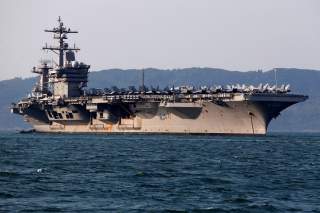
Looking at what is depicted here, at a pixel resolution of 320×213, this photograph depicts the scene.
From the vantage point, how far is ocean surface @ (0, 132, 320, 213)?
1172 inches

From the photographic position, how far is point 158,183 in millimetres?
36281

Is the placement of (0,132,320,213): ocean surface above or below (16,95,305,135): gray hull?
below

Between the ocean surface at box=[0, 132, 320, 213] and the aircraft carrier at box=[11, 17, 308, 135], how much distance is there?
31139 mm

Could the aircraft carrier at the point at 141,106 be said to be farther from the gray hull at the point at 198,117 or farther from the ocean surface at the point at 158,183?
the ocean surface at the point at 158,183

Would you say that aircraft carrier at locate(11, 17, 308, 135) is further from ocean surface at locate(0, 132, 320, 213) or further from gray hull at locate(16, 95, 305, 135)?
ocean surface at locate(0, 132, 320, 213)

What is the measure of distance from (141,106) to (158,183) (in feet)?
190

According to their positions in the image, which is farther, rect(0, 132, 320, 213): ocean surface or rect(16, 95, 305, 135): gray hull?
rect(16, 95, 305, 135): gray hull

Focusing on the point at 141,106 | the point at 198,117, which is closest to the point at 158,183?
the point at 198,117

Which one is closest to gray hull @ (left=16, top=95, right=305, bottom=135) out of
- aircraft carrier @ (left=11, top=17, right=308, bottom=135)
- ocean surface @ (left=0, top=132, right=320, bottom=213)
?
aircraft carrier @ (left=11, top=17, right=308, bottom=135)

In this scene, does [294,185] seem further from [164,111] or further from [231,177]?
[164,111]

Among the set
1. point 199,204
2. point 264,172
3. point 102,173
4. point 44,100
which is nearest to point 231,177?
point 264,172

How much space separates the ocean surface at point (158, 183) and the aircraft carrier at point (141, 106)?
31139 mm

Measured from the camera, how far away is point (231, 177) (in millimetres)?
39375

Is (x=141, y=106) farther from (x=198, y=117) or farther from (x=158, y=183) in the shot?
(x=158, y=183)
